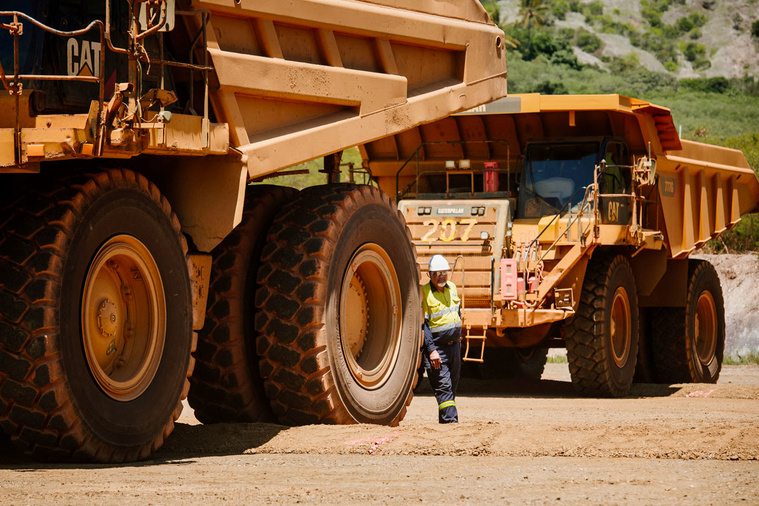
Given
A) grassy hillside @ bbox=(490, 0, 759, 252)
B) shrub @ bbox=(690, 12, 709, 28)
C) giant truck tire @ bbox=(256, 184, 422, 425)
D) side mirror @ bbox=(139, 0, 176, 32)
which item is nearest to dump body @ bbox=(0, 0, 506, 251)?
side mirror @ bbox=(139, 0, 176, 32)

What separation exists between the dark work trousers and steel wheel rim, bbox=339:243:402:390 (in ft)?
3.01

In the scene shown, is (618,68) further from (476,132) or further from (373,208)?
(373,208)

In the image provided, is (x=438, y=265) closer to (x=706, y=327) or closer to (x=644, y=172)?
(x=644, y=172)

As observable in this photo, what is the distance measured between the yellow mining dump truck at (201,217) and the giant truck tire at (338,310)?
1cm

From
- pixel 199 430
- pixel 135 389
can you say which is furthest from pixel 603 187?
pixel 135 389

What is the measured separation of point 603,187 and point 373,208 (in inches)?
217

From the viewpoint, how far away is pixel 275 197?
8312 millimetres

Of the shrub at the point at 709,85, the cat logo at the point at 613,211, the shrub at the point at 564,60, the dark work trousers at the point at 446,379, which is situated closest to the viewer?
the dark work trousers at the point at 446,379

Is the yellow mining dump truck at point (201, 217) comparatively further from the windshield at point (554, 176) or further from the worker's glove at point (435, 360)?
the windshield at point (554, 176)

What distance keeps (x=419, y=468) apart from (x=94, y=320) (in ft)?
6.02

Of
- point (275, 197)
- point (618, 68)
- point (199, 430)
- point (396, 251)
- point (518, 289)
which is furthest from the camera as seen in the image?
point (618, 68)

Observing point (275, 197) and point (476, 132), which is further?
point (476, 132)

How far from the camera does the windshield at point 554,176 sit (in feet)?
44.2

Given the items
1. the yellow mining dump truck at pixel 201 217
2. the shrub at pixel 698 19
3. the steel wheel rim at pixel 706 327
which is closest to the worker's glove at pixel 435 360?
the yellow mining dump truck at pixel 201 217
